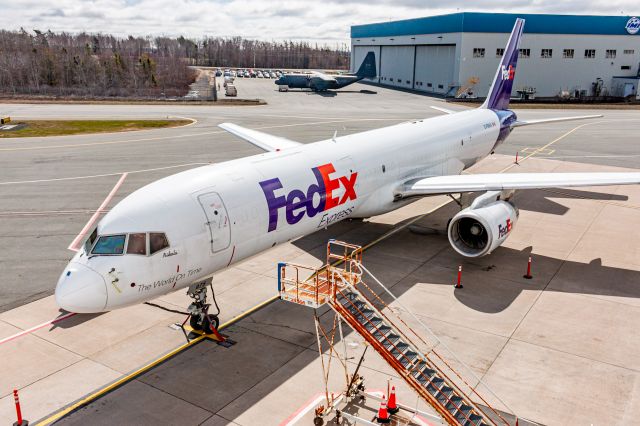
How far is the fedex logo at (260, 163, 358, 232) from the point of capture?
16.4m

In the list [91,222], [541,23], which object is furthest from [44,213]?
[541,23]

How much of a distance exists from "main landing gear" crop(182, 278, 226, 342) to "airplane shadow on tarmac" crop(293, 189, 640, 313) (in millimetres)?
6961

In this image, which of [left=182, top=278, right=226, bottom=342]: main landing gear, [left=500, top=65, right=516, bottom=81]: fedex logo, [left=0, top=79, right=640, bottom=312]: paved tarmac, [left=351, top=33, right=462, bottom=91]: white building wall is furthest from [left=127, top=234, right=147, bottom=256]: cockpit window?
[left=351, top=33, right=462, bottom=91]: white building wall

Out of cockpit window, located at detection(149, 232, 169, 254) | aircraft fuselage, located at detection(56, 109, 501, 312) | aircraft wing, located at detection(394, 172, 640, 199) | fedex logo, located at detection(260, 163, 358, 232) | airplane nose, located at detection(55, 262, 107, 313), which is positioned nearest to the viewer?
airplane nose, located at detection(55, 262, 107, 313)

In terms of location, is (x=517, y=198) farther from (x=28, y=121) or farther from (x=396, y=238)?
(x=28, y=121)

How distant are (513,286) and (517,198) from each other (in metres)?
14.4

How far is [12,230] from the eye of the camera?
86.9 ft

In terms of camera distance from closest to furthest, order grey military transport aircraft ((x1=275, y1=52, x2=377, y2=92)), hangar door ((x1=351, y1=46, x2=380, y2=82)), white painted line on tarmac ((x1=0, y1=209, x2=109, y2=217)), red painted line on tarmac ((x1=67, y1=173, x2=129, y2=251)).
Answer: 1. red painted line on tarmac ((x1=67, y1=173, x2=129, y2=251))
2. white painted line on tarmac ((x1=0, y1=209, x2=109, y2=217))
3. grey military transport aircraft ((x1=275, y1=52, x2=377, y2=92))
4. hangar door ((x1=351, y1=46, x2=380, y2=82))

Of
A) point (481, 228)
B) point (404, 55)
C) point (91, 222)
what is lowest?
point (91, 222)

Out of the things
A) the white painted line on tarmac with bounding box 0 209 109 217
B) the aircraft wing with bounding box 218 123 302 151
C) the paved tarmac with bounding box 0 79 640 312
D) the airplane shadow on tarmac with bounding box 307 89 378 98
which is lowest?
the white painted line on tarmac with bounding box 0 209 109 217

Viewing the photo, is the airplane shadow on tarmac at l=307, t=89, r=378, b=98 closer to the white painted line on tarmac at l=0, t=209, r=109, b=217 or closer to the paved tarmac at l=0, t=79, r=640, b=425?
the paved tarmac at l=0, t=79, r=640, b=425

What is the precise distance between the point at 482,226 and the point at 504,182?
262 cm

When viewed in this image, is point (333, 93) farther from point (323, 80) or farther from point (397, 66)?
point (397, 66)

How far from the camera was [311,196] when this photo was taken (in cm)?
1808
